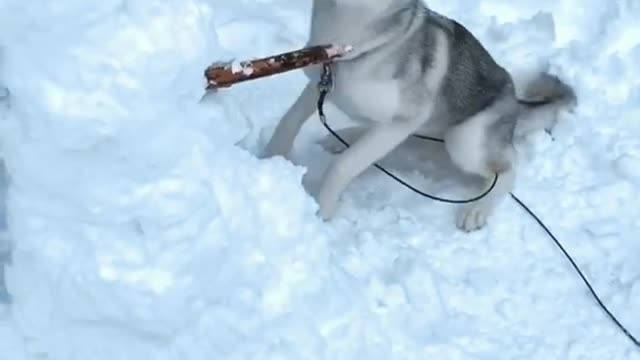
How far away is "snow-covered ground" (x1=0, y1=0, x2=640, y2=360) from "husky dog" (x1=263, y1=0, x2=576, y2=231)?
0.12 metres

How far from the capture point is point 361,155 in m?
3.59

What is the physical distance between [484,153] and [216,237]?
100cm

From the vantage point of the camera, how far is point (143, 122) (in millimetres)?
3160

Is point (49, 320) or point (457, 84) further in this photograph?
point (457, 84)

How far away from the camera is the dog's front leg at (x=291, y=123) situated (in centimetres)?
371

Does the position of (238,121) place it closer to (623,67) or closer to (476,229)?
(476,229)

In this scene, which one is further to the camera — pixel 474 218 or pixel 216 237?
pixel 474 218

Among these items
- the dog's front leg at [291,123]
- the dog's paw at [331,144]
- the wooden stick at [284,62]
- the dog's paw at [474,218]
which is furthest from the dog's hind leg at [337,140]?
the wooden stick at [284,62]

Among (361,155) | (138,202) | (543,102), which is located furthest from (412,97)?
(138,202)

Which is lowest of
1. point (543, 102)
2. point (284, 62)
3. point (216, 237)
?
point (543, 102)

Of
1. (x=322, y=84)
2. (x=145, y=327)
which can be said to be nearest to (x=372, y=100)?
(x=322, y=84)

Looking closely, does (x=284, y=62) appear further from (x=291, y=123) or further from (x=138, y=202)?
(x=138, y=202)

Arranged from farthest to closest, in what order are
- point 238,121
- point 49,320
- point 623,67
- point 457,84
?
point 623,67 < point 457,84 < point 238,121 < point 49,320

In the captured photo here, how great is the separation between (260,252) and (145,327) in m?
0.35
